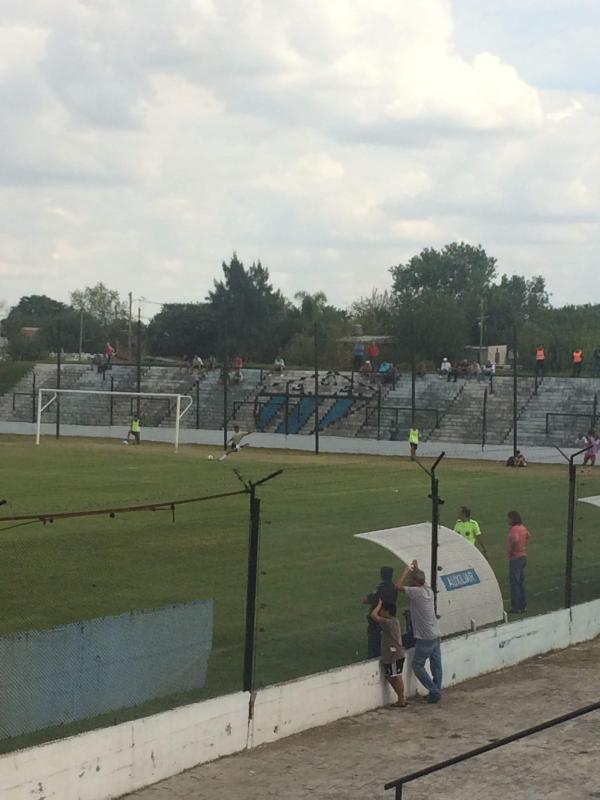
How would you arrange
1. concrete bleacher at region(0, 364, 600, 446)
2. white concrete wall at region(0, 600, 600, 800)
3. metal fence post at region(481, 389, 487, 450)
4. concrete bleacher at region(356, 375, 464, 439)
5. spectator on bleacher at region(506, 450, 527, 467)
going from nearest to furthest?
white concrete wall at region(0, 600, 600, 800) → spectator on bleacher at region(506, 450, 527, 467) → metal fence post at region(481, 389, 487, 450) → concrete bleacher at region(0, 364, 600, 446) → concrete bleacher at region(356, 375, 464, 439)

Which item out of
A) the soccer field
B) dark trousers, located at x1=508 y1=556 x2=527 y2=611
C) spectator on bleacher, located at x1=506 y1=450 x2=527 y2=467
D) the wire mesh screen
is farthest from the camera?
spectator on bleacher, located at x1=506 y1=450 x2=527 y2=467

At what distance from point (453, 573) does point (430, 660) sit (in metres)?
1.66

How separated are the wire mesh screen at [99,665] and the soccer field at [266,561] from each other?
39cm

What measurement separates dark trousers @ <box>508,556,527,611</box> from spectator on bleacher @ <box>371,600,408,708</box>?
4.70m

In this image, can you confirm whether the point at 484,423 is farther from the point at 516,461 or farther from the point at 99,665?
the point at 99,665

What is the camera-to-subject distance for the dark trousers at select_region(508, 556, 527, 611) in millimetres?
19109

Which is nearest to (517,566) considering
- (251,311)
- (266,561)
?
(266,561)

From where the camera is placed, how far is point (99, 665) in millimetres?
11648

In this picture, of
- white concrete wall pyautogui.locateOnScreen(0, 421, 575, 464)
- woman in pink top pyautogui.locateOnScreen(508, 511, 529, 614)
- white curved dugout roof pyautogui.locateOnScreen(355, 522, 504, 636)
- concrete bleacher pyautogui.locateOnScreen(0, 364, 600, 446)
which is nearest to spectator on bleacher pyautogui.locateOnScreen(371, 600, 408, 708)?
white curved dugout roof pyautogui.locateOnScreen(355, 522, 504, 636)

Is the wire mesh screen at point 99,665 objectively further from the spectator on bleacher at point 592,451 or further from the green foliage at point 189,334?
the green foliage at point 189,334

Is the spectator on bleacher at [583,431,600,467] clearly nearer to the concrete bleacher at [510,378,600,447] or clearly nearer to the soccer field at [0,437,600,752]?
the concrete bleacher at [510,378,600,447]

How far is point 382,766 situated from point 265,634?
4.78m

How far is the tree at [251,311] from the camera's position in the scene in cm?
12725

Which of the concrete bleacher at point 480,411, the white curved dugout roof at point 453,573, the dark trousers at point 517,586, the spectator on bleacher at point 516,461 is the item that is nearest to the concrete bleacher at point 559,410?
the concrete bleacher at point 480,411
